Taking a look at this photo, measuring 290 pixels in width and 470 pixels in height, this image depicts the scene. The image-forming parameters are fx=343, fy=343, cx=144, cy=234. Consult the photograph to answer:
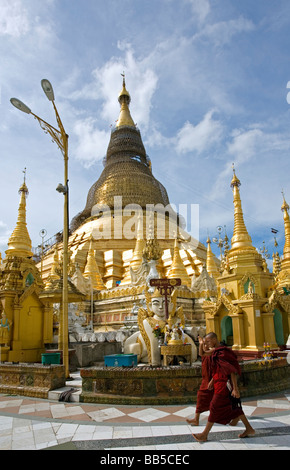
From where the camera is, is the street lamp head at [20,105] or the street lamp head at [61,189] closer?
the street lamp head at [20,105]

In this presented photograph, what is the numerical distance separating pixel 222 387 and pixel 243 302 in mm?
8706

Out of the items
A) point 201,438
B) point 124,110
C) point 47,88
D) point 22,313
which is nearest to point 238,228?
point 22,313

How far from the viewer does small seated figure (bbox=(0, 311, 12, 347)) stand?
12.2 m

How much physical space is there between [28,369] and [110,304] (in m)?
17.1

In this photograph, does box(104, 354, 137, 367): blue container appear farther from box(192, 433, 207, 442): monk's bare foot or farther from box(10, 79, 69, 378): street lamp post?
box(192, 433, 207, 442): monk's bare foot

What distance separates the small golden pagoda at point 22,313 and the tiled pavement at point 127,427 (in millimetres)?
5797

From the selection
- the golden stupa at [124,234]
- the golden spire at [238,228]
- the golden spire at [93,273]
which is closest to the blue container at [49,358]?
the golden spire at [238,228]

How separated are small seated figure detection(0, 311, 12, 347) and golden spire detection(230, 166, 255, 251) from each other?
9760 mm

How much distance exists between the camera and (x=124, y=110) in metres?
53.4

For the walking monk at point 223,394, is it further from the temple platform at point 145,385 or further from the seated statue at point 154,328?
the seated statue at point 154,328

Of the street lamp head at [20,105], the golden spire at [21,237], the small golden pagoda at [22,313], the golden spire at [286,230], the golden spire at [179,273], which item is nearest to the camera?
the street lamp head at [20,105]

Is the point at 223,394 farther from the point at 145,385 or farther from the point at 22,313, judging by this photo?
the point at 22,313

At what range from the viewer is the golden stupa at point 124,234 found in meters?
25.6
